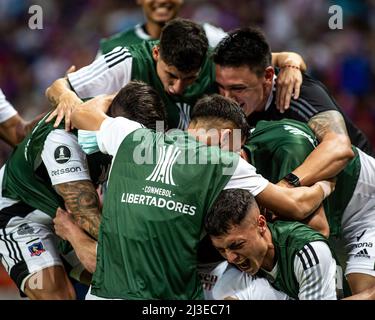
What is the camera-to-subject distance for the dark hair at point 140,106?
437 cm

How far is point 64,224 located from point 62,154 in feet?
1.33

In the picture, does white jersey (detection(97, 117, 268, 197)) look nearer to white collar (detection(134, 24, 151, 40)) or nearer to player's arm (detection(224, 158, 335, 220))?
player's arm (detection(224, 158, 335, 220))

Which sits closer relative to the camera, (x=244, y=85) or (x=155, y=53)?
(x=244, y=85)

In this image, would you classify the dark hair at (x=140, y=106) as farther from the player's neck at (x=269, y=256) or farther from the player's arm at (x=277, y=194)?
the player's neck at (x=269, y=256)

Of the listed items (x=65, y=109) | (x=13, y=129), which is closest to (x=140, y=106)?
(x=65, y=109)

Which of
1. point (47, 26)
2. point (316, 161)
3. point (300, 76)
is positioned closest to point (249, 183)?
point (316, 161)

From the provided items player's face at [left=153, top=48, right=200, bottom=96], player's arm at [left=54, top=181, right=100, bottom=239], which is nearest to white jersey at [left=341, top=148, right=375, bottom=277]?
player's face at [left=153, top=48, right=200, bottom=96]

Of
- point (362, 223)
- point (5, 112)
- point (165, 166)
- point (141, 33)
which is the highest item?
point (165, 166)

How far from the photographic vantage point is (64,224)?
468 cm

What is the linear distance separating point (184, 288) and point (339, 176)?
4.35ft

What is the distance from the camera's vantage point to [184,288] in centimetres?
399

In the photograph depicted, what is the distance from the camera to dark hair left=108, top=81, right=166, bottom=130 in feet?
14.3

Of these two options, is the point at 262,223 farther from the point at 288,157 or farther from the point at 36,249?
the point at 36,249

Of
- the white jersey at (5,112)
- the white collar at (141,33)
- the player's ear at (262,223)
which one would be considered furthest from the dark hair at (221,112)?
the white collar at (141,33)
